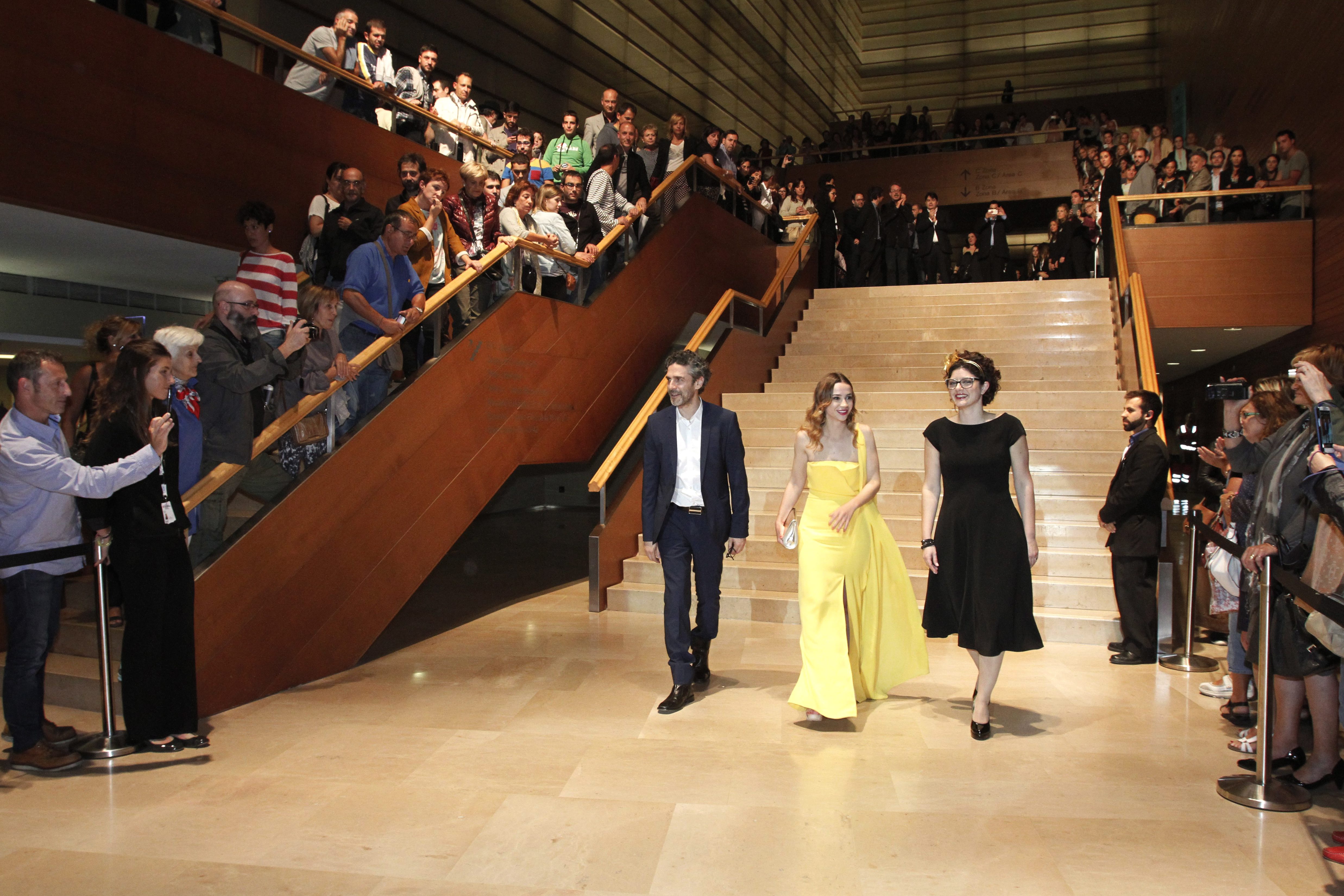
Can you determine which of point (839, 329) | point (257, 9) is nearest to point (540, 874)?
point (839, 329)

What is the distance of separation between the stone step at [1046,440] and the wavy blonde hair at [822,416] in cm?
307

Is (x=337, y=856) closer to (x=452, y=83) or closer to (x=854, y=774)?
(x=854, y=774)

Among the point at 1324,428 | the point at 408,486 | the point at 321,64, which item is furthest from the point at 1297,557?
the point at 321,64

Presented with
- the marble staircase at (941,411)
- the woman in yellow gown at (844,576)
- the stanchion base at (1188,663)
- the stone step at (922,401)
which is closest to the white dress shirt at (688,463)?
the woman in yellow gown at (844,576)

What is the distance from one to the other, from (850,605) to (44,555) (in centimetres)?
322

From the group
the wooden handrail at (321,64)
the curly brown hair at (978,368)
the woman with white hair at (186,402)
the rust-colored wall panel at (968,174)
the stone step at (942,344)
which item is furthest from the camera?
the rust-colored wall panel at (968,174)

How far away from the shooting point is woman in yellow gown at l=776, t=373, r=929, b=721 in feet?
12.7

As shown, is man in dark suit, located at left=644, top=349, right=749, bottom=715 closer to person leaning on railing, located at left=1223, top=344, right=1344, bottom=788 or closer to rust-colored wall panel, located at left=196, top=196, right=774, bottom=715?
rust-colored wall panel, located at left=196, top=196, right=774, bottom=715

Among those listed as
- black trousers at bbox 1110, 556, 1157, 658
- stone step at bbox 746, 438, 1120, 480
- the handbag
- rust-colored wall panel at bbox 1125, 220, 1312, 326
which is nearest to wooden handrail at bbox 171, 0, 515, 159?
the handbag

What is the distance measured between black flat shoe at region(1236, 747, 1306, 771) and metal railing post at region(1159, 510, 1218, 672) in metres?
1.51

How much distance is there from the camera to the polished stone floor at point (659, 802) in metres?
2.58

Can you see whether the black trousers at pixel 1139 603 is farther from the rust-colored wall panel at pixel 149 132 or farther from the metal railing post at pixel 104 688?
the rust-colored wall panel at pixel 149 132

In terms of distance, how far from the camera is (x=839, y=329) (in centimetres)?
1080

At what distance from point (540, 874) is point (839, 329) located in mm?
8965
